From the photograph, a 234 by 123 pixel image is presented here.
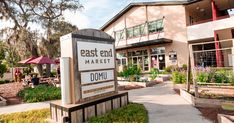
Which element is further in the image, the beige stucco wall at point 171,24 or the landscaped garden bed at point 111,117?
the beige stucco wall at point 171,24

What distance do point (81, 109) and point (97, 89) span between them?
1036mm

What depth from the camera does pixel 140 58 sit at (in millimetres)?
24375

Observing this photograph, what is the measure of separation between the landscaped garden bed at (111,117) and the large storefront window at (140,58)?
16540mm

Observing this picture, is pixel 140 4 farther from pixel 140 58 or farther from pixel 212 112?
pixel 212 112

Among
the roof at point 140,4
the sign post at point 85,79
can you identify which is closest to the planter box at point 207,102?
the sign post at point 85,79

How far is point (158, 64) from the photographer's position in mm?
22344

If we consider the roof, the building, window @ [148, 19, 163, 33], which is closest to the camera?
the building

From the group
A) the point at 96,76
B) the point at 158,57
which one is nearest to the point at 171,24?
the point at 158,57

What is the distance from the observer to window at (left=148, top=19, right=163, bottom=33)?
22188mm

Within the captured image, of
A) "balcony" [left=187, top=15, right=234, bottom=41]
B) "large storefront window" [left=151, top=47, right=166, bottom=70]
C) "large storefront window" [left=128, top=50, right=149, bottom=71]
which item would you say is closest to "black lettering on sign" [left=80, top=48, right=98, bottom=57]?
"balcony" [left=187, top=15, right=234, bottom=41]

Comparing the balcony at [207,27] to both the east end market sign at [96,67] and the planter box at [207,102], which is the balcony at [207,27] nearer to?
the planter box at [207,102]

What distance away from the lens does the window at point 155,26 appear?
72.8 feet

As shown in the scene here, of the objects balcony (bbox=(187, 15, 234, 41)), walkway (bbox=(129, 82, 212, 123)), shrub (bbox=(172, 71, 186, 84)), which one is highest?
balcony (bbox=(187, 15, 234, 41))

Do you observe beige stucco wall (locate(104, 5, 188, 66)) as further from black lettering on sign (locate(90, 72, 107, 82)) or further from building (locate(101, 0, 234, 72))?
black lettering on sign (locate(90, 72, 107, 82))
